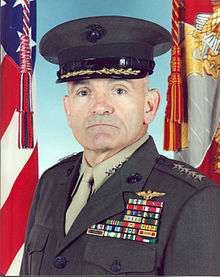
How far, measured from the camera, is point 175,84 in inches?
55.7

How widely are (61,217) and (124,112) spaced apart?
339mm

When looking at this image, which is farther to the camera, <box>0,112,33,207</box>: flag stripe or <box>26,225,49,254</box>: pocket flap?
<box>0,112,33,207</box>: flag stripe

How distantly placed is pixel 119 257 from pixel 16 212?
0.39 m

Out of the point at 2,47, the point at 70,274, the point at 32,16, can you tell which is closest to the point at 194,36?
the point at 32,16

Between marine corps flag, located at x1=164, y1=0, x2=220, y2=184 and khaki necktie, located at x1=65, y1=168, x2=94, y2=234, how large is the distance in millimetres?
234

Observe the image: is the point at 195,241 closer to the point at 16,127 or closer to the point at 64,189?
the point at 64,189

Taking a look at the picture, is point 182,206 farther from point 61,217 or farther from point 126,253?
point 61,217

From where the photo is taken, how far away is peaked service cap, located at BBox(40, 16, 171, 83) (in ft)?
A: 4.42

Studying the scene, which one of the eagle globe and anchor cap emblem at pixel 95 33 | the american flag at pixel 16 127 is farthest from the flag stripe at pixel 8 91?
the eagle globe and anchor cap emblem at pixel 95 33

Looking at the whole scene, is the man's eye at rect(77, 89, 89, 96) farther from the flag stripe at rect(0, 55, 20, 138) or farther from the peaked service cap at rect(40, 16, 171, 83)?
the flag stripe at rect(0, 55, 20, 138)

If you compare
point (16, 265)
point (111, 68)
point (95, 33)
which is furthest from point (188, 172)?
point (16, 265)

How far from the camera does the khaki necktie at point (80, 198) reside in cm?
139

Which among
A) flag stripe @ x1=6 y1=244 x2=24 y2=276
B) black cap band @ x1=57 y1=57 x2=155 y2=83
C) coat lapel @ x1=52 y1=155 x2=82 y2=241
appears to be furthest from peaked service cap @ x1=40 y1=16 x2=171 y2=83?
flag stripe @ x1=6 y1=244 x2=24 y2=276

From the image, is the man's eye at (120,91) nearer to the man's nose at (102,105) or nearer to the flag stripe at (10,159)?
the man's nose at (102,105)
